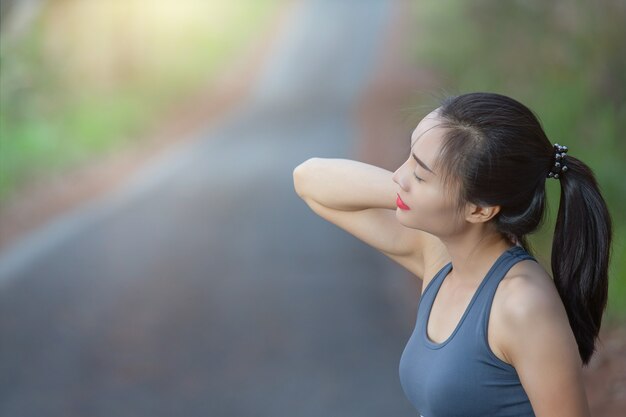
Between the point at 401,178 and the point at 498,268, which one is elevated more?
the point at 401,178

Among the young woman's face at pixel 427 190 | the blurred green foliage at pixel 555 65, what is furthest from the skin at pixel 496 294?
the blurred green foliage at pixel 555 65

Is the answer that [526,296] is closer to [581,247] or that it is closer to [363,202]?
[581,247]

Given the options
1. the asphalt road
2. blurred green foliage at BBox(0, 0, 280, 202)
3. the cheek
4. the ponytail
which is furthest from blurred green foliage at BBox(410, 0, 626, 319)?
the cheek

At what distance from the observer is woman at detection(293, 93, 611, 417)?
1.16m

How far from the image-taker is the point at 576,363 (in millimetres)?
1159

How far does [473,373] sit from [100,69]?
6003 mm

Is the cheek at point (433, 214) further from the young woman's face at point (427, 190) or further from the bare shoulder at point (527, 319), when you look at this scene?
the bare shoulder at point (527, 319)

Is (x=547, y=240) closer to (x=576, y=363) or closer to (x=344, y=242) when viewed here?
(x=344, y=242)

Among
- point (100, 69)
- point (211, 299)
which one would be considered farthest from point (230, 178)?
point (211, 299)

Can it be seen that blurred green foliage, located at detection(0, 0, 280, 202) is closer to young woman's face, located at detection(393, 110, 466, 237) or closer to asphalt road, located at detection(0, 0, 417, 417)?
asphalt road, located at detection(0, 0, 417, 417)

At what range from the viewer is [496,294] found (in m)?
1.22

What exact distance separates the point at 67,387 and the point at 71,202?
2.03 metres

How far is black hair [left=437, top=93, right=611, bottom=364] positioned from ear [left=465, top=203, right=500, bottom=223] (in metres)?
0.01

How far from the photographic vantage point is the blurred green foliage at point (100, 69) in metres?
6.21
